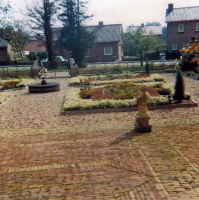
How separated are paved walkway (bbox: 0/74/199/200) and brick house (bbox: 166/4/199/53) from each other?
120ft

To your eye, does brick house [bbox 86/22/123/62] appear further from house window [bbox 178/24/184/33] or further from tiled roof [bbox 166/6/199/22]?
house window [bbox 178/24/184/33]

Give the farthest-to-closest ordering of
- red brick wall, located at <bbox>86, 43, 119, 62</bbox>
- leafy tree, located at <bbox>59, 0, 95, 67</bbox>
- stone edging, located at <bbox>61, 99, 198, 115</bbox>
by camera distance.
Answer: red brick wall, located at <bbox>86, 43, 119, 62</bbox>, leafy tree, located at <bbox>59, 0, 95, 67</bbox>, stone edging, located at <bbox>61, 99, 198, 115</bbox>

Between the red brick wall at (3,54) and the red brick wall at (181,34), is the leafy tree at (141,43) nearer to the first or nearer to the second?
the red brick wall at (181,34)

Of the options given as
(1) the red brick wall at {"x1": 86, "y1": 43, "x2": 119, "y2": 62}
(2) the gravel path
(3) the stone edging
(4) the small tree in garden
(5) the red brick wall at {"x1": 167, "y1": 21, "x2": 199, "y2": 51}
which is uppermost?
(5) the red brick wall at {"x1": 167, "y1": 21, "x2": 199, "y2": 51}

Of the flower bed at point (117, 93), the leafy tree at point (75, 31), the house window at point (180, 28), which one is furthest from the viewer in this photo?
the house window at point (180, 28)

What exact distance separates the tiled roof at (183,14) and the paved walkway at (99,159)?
37370mm

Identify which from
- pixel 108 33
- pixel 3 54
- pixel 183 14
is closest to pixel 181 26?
pixel 183 14

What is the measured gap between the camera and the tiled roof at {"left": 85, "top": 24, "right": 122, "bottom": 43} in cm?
4949

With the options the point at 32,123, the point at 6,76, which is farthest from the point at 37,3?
the point at 32,123

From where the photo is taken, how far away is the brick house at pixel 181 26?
1731 inches

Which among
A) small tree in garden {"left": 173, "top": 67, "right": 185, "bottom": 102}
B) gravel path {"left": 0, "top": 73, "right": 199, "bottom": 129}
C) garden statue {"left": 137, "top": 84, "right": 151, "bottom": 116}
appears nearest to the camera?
garden statue {"left": 137, "top": 84, "right": 151, "bottom": 116}

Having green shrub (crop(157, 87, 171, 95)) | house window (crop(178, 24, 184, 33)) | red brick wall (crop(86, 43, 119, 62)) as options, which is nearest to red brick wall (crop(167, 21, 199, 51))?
house window (crop(178, 24, 184, 33))

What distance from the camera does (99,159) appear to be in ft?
21.8

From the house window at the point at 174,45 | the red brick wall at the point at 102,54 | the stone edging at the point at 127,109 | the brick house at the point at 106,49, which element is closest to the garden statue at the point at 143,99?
the stone edging at the point at 127,109
